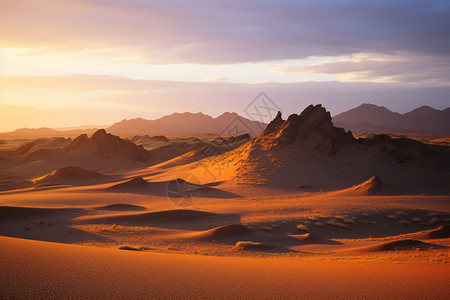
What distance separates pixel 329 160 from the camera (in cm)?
3897

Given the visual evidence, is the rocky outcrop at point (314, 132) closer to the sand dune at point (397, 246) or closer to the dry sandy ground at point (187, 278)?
the sand dune at point (397, 246)

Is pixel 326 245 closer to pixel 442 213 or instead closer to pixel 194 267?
pixel 194 267

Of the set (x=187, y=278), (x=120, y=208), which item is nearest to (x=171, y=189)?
(x=120, y=208)

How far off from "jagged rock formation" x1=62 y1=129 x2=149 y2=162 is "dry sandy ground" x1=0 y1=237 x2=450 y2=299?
206 ft

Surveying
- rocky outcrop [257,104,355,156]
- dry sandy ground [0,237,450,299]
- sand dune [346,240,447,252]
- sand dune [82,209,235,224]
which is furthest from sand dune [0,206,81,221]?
rocky outcrop [257,104,355,156]

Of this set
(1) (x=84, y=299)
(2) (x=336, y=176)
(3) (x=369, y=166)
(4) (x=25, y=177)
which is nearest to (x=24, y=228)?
(1) (x=84, y=299)

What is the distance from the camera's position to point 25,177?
5125 centimetres

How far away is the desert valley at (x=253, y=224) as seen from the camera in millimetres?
6238

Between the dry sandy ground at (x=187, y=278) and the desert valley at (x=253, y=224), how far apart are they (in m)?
0.03

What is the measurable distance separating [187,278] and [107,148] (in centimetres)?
6705

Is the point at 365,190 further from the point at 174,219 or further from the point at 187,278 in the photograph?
the point at 187,278

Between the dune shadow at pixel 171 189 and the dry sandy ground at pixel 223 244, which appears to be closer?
the dry sandy ground at pixel 223 244

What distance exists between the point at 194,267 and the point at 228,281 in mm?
1257

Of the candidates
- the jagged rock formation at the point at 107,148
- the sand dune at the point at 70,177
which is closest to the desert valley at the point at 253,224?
the sand dune at the point at 70,177
